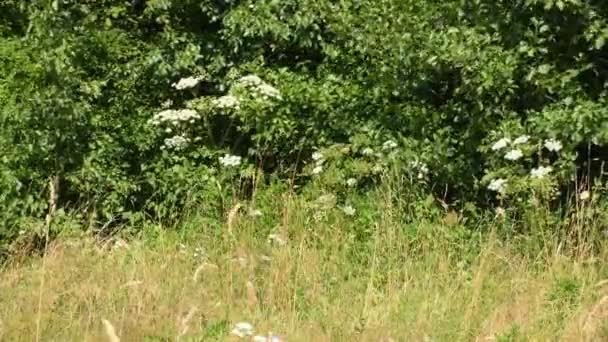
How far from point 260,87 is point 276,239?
5.47 ft

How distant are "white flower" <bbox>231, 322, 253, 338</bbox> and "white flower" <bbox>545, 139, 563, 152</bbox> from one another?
2.49m

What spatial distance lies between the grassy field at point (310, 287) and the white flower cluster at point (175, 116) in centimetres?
126

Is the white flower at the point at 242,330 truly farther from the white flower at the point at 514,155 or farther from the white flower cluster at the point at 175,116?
the white flower cluster at the point at 175,116

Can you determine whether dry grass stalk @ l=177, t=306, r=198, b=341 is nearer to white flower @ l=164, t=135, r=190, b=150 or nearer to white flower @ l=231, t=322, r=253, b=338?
white flower @ l=231, t=322, r=253, b=338

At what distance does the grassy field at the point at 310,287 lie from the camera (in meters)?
4.57

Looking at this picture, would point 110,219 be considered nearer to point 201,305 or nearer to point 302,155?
point 302,155

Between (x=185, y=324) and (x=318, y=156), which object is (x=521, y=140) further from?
(x=185, y=324)

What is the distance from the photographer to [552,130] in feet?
18.9

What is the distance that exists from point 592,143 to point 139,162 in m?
3.61

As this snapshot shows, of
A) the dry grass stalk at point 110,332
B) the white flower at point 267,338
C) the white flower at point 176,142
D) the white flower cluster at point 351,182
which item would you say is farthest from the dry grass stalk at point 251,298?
the white flower at point 176,142

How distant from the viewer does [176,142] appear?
7.05 metres

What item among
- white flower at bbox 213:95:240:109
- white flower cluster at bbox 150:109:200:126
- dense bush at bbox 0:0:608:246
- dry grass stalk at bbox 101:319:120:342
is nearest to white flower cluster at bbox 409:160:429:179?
dense bush at bbox 0:0:608:246

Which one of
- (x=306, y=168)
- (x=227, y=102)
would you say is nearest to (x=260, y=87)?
(x=227, y=102)

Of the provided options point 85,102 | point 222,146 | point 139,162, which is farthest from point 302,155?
point 85,102
